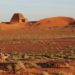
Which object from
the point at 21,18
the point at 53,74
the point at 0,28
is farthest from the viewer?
the point at 21,18

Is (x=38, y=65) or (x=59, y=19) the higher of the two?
(x=38, y=65)

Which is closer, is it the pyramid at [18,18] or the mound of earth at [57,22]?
the mound of earth at [57,22]

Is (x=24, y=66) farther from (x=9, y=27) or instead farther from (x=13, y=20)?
(x=13, y=20)

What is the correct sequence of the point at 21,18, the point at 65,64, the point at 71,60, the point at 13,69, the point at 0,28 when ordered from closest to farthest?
the point at 13,69, the point at 65,64, the point at 71,60, the point at 0,28, the point at 21,18

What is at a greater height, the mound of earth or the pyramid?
the pyramid

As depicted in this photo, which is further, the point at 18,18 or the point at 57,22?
the point at 18,18

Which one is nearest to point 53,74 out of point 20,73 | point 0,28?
point 20,73

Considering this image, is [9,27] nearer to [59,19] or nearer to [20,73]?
[59,19]

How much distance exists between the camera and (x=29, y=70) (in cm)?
1936

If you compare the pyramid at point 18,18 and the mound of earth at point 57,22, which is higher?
the pyramid at point 18,18

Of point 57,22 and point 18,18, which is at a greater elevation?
point 18,18

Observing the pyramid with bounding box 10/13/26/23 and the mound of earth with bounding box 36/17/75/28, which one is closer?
the mound of earth with bounding box 36/17/75/28

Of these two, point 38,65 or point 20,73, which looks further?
point 38,65

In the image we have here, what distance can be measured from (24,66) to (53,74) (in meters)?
2.85
